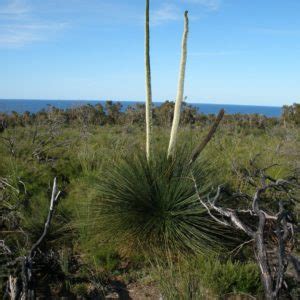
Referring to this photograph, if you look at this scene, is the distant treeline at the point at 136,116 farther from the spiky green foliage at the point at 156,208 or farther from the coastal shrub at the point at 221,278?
the coastal shrub at the point at 221,278

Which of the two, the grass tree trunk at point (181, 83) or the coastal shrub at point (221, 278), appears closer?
the coastal shrub at point (221, 278)

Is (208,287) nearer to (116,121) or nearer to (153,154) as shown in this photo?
(153,154)

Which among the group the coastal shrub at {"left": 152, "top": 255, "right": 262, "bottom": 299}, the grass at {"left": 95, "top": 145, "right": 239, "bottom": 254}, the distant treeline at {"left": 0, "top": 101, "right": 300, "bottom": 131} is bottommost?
the coastal shrub at {"left": 152, "top": 255, "right": 262, "bottom": 299}

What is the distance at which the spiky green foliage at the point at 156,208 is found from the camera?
4.27 m

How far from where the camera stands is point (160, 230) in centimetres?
434

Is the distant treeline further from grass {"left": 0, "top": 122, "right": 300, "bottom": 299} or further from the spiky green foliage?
the spiky green foliage

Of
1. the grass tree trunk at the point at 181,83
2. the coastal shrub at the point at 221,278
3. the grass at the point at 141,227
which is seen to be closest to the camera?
the coastal shrub at the point at 221,278

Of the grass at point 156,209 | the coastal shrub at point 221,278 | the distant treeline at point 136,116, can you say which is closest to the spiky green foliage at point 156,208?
the grass at point 156,209

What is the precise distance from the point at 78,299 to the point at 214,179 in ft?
6.57

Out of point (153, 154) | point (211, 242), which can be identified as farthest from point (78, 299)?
point (153, 154)

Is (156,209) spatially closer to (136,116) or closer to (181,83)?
(181,83)

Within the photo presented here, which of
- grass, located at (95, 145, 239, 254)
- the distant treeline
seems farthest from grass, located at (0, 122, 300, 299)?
the distant treeline

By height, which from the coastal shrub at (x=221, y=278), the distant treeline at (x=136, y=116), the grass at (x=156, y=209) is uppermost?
the distant treeline at (x=136, y=116)

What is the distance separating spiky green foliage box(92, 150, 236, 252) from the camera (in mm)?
4266
